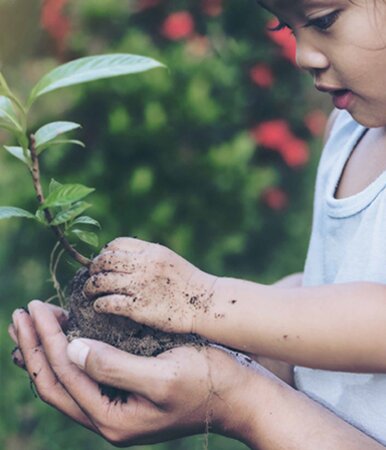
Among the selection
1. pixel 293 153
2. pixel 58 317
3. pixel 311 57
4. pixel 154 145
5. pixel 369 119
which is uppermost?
pixel 311 57

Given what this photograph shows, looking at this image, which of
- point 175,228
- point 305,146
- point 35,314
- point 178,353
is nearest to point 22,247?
point 175,228

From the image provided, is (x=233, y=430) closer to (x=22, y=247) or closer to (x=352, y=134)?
(x=352, y=134)

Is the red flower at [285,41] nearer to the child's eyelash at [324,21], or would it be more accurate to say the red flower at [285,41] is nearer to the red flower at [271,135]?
the red flower at [271,135]

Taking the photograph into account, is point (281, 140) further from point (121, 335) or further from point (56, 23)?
point (121, 335)

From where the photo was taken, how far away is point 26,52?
3.86 meters

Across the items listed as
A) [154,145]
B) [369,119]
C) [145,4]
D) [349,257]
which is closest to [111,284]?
[349,257]

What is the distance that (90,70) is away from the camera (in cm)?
167

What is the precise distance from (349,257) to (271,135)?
199 centimetres

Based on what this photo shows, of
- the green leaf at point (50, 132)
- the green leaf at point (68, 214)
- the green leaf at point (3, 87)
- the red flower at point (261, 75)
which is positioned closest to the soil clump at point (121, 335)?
the green leaf at point (68, 214)

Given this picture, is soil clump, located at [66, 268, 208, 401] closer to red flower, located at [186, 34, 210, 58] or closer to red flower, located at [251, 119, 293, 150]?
red flower, located at [186, 34, 210, 58]

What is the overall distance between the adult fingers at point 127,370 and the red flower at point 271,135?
2210mm

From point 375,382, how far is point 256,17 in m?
2.37

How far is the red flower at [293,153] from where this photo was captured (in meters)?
3.78

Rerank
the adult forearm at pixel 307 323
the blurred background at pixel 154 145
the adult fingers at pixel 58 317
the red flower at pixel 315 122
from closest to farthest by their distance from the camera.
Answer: the adult forearm at pixel 307 323, the adult fingers at pixel 58 317, the blurred background at pixel 154 145, the red flower at pixel 315 122
